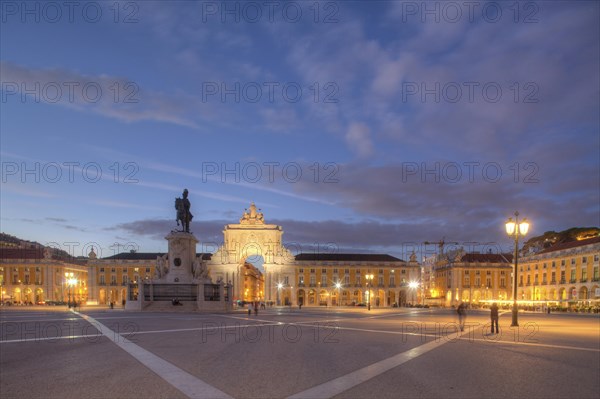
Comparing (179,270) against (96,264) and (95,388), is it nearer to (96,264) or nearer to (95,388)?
(95,388)

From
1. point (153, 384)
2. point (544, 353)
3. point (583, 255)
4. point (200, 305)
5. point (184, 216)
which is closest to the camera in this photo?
point (153, 384)

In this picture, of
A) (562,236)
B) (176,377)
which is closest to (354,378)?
(176,377)

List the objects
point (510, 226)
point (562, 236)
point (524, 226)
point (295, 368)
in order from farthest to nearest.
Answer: point (562, 236)
point (510, 226)
point (524, 226)
point (295, 368)

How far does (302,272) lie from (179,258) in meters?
64.7

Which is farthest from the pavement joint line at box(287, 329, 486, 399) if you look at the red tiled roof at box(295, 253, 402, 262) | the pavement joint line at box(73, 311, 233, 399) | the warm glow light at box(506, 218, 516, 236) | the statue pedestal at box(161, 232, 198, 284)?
the red tiled roof at box(295, 253, 402, 262)

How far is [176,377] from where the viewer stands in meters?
10.1

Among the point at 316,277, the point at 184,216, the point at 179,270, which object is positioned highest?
the point at 184,216

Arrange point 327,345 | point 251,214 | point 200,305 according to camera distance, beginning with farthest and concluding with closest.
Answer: point 251,214
point 200,305
point 327,345

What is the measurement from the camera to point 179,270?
46.7 meters

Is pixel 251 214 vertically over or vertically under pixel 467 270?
over

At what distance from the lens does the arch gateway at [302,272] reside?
10638 cm

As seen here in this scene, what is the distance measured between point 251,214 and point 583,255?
6380cm

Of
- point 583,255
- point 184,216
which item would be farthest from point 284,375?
point 583,255

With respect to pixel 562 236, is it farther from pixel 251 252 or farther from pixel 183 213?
pixel 183 213
